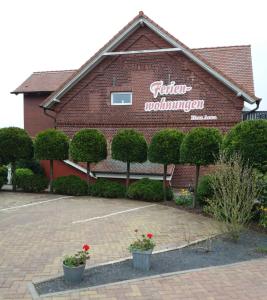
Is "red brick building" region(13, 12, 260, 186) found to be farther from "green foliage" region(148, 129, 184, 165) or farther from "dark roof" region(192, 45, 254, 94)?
"green foliage" region(148, 129, 184, 165)

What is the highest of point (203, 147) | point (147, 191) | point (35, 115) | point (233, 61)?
point (233, 61)

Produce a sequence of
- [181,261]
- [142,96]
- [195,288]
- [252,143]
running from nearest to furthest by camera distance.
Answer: [195,288], [181,261], [252,143], [142,96]

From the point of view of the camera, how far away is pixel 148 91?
1873 cm

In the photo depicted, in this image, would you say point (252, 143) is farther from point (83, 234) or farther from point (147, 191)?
point (147, 191)

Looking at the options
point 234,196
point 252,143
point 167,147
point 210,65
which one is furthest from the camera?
point 210,65

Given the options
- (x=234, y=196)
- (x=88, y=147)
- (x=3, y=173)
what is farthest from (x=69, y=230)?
(x=3, y=173)

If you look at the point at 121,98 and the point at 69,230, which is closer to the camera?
the point at 69,230

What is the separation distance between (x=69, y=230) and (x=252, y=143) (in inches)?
207

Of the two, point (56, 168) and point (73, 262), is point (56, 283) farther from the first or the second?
point (56, 168)

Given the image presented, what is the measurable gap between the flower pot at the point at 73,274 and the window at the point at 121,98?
47.4 feet

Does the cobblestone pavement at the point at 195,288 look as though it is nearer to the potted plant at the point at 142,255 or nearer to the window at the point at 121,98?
the potted plant at the point at 142,255

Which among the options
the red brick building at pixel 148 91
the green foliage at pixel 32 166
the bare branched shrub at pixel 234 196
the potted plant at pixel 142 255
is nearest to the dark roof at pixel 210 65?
the red brick building at pixel 148 91

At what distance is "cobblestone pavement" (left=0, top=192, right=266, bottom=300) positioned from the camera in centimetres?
530

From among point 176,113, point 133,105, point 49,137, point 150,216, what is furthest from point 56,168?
point 150,216
